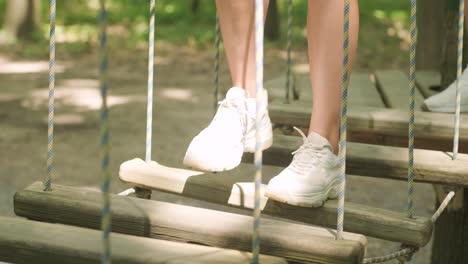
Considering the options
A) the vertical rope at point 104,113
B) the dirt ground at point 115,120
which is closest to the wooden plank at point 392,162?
the vertical rope at point 104,113

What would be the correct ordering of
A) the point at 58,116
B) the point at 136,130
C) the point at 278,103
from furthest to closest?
the point at 58,116, the point at 136,130, the point at 278,103

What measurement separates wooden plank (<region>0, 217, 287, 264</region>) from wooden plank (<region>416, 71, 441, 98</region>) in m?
1.79

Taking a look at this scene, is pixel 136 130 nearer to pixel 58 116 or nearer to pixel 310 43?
pixel 58 116

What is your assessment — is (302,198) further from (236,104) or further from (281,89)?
(281,89)

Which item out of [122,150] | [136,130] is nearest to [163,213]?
[122,150]

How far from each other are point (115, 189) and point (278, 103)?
7.57 feet

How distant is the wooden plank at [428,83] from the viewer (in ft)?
10.4

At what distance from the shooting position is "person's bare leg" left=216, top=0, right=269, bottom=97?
2.04 m

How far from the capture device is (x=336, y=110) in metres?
1.91

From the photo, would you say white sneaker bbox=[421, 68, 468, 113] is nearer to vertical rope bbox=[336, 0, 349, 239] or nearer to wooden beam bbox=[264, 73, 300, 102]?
wooden beam bbox=[264, 73, 300, 102]

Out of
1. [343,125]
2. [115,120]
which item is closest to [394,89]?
[343,125]

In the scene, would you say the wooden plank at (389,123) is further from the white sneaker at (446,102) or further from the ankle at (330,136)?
the ankle at (330,136)

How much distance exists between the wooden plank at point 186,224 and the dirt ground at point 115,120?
2412 millimetres

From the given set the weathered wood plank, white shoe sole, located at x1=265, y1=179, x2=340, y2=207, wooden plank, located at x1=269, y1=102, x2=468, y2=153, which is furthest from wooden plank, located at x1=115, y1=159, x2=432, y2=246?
the weathered wood plank
